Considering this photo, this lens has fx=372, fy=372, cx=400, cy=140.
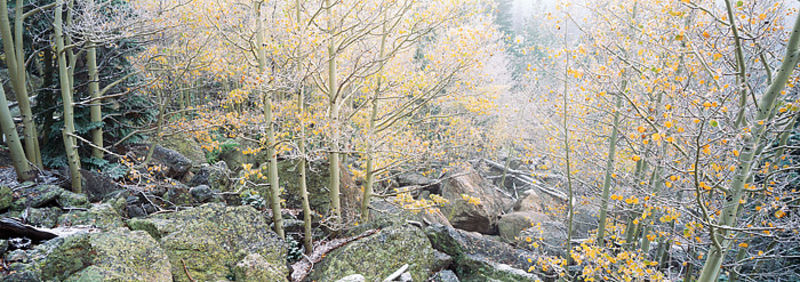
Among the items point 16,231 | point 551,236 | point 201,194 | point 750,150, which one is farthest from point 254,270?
point 551,236

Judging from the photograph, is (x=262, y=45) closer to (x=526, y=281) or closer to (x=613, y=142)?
(x=526, y=281)

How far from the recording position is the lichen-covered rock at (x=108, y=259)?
126 inches

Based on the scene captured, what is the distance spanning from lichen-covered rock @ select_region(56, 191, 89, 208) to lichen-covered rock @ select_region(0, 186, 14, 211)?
513mm

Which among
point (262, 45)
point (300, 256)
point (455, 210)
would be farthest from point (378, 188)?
point (262, 45)

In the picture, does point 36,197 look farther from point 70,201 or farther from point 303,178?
point 303,178

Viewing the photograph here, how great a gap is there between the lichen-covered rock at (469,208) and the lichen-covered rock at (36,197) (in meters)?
8.94

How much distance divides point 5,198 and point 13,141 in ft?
6.83

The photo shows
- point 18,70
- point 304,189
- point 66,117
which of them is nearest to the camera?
point 18,70

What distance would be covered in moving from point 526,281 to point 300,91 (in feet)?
17.0

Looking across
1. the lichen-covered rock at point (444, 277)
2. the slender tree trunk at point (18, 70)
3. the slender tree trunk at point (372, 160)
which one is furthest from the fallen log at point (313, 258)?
the slender tree trunk at point (18, 70)

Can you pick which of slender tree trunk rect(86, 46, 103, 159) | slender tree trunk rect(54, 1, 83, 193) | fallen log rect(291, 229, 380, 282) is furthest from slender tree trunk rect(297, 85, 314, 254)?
slender tree trunk rect(86, 46, 103, 159)

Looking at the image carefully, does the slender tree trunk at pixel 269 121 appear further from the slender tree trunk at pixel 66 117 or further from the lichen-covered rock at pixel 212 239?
the slender tree trunk at pixel 66 117

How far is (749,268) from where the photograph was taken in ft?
24.3

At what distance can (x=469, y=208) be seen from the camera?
40.0 ft
